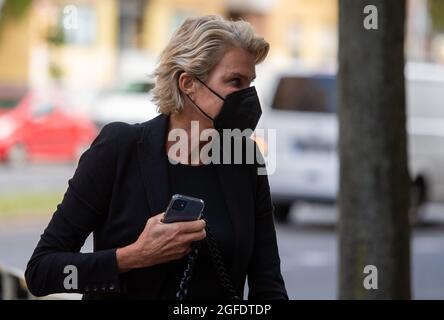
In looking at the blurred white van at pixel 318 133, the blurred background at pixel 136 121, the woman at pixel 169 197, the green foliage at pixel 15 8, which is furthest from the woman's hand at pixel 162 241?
the blurred white van at pixel 318 133

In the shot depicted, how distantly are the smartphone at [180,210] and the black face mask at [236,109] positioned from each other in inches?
13.9

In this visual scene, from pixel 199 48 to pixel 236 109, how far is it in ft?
0.68

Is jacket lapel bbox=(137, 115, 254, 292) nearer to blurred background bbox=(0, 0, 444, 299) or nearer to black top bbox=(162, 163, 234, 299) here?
black top bbox=(162, 163, 234, 299)

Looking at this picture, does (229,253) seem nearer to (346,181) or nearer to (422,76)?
(346,181)

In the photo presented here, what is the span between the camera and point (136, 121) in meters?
23.0

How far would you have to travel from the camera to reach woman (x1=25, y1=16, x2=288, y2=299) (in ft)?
9.78

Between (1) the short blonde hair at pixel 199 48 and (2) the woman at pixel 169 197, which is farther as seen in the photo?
(1) the short blonde hair at pixel 199 48

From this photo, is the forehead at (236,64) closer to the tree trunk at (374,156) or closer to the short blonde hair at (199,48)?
the short blonde hair at (199,48)

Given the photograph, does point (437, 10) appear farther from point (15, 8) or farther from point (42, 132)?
point (42, 132)

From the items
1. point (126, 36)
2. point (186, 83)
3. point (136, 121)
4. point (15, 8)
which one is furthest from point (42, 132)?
point (186, 83)

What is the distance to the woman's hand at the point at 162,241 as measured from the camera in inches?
Answer: 113

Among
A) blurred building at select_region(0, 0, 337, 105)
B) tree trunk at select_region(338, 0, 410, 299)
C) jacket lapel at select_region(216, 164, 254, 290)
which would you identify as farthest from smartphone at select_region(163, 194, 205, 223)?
blurred building at select_region(0, 0, 337, 105)

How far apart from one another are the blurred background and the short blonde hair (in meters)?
0.18

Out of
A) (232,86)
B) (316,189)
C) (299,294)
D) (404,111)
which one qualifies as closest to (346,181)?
(404,111)
